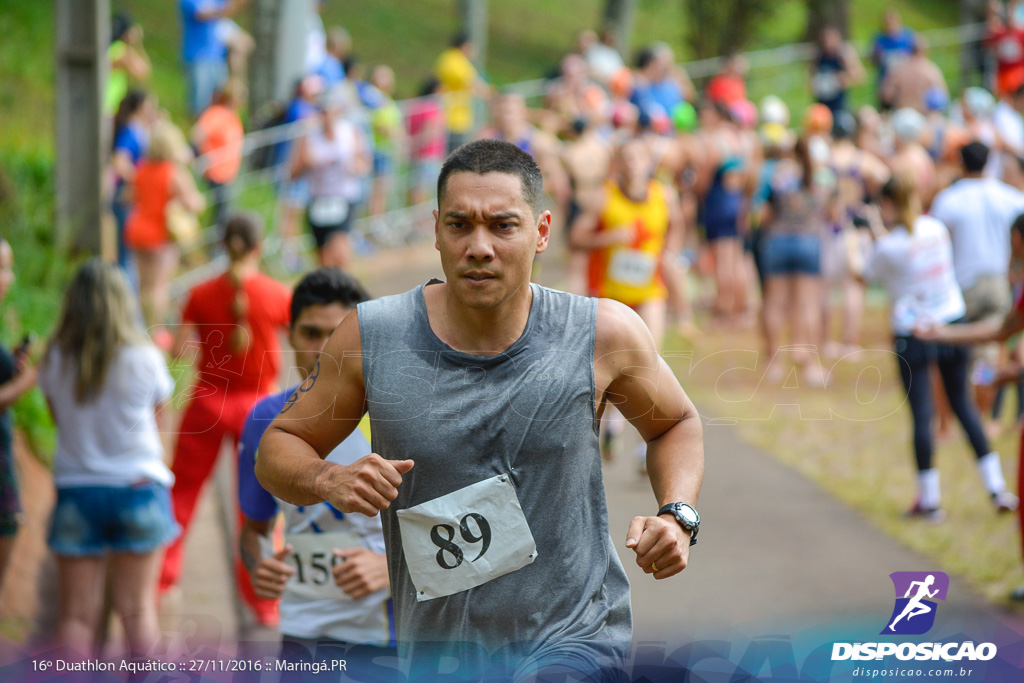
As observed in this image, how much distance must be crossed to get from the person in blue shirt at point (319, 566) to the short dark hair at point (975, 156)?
562 centimetres

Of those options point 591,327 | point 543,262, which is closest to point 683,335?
point 543,262

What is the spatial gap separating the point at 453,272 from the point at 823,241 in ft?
27.3

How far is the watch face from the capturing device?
109 inches

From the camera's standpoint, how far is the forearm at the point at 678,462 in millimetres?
2863

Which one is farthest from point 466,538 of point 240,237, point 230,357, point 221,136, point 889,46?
point 889,46

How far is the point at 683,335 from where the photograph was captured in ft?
39.3

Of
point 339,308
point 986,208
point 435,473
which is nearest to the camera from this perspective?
point 435,473

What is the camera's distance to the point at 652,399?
2938 mm

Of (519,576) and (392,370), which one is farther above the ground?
(392,370)

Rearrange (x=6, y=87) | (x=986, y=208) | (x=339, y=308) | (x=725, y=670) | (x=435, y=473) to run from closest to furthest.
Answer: (x=435, y=473) < (x=725, y=670) < (x=339, y=308) < (x=986, y=208) < (x=6, y=87)

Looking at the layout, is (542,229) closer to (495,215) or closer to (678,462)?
(495,215)

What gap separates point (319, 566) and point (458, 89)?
1135 centimetres

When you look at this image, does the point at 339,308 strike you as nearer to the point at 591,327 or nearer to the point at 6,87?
the point at 591,327

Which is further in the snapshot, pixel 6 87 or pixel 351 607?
pixel 6 87
